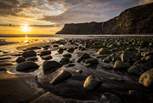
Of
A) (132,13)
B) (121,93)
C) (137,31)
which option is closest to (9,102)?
(121,93)

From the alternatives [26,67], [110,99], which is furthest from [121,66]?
[26,67]

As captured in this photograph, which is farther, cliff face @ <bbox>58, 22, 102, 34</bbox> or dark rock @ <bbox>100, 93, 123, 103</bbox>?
cliff face @ <bbox>58, 22, 102, 34</bbox>

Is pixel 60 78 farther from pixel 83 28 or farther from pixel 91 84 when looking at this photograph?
pixel 83 28

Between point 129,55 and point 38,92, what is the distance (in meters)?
5.25

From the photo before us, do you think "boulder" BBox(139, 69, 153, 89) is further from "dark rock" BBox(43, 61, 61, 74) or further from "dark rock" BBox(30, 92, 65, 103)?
"dark rock" BBox(43, 61, 61, 74)

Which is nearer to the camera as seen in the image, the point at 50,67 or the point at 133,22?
the point at 50,67

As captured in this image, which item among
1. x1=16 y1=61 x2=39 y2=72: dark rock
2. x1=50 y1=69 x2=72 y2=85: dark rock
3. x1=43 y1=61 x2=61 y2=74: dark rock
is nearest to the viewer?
x1=50 y1=69 x2=72 y2=85: dark rock

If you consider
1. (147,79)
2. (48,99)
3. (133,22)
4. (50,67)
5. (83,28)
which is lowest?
(48,99)

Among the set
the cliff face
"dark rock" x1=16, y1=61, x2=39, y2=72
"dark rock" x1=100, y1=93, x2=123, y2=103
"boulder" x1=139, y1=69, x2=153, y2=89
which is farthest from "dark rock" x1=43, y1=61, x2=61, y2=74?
the cliff face

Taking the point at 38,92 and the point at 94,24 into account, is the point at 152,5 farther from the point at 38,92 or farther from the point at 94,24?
the point at 38,92

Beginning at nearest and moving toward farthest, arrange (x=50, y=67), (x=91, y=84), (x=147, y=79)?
(x=91, y=84), (x=147, y=79), (x=50, y=67)

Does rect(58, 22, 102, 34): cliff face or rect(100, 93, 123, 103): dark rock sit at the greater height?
rect(58, 22, 102, 34): cliff face

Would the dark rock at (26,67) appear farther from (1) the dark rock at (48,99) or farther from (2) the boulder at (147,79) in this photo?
(2) the boulder at (147,79)

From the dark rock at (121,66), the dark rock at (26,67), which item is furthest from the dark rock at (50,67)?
the dark rock at (121,66)
